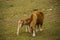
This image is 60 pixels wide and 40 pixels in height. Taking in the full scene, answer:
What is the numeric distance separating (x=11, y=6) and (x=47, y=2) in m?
1.54

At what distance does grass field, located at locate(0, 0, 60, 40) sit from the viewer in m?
6.67

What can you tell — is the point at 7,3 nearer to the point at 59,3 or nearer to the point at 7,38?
the point at 59,3

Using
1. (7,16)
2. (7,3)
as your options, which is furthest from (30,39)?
(7,3)

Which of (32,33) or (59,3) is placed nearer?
(32,33)

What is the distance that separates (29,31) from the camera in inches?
272

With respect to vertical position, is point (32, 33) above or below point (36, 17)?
below

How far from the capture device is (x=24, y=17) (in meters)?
8.33

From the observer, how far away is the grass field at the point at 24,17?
667cm

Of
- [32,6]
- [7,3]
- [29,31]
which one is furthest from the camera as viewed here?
[7,3]

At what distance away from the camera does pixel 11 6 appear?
991cm

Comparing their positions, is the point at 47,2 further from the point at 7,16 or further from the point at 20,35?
the point at 20,35

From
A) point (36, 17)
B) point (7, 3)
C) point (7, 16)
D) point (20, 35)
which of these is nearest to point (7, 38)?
point (20, 35)

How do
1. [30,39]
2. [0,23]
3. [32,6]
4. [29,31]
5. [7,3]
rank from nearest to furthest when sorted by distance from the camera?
[30,39]
[29,31]
[0,23]
[32,6]
[7,3]

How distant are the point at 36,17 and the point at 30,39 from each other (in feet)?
2.23
